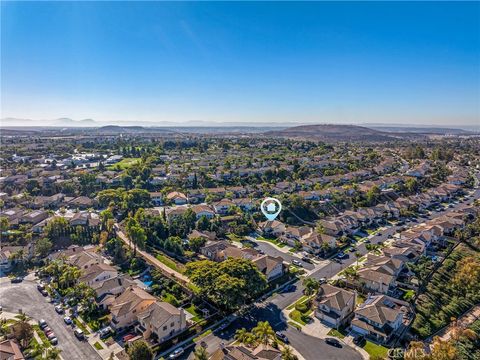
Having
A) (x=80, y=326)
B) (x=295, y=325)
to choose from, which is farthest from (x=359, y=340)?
(x=80, y=326)

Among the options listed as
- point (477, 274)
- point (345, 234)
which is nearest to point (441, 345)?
point (477, 274)

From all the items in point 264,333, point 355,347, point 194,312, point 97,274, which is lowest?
point 355,347

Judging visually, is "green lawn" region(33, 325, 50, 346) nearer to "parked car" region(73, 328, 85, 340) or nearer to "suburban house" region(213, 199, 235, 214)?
"parked car" region(73, 328, 85, 340)

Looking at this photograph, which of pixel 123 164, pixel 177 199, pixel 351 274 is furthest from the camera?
pixel 123 164

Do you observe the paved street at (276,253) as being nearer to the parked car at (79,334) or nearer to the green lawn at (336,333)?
the green lawn at (336,333)

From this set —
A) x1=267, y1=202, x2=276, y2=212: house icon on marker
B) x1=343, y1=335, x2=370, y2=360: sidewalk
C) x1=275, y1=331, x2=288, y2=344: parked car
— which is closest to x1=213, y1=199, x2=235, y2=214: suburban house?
x1=267, y1=202, x2=276, y2=212: house icon on marker

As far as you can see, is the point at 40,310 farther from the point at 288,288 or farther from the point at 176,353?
the point at 288,288

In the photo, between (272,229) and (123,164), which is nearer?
(272,229)
